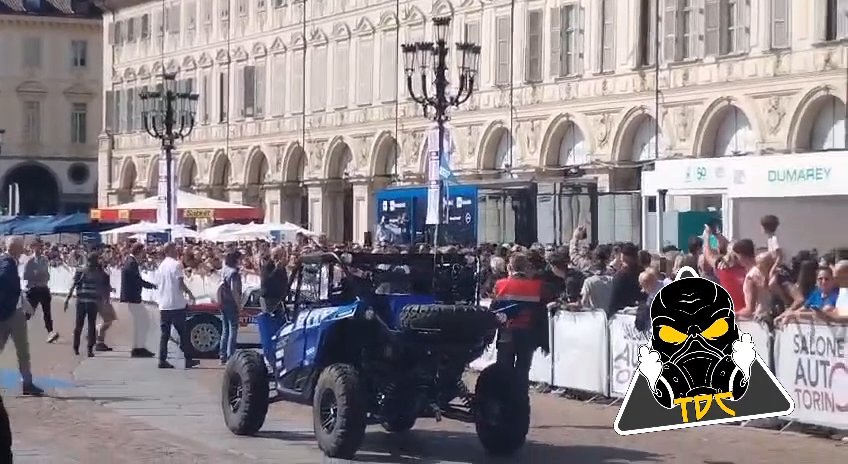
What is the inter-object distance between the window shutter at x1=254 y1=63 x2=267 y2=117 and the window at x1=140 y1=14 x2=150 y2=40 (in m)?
11.5

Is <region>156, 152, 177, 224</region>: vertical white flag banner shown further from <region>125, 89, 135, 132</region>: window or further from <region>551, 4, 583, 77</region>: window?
<region>125, 89, 135, 132</region>: window

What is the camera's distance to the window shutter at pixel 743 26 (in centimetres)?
3672

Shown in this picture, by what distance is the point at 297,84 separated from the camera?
5822 centimetres

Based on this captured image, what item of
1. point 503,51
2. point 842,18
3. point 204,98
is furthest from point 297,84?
point 842,18

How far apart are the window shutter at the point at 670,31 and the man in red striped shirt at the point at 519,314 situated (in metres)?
22.6

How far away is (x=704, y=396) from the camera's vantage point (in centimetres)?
602

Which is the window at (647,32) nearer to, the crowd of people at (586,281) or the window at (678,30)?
the window at (678,30)

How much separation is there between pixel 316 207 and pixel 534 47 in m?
13.9

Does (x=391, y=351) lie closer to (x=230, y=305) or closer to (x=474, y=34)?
(x=230, y=305)

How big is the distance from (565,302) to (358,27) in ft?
115

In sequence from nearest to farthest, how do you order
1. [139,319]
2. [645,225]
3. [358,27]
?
[139,319] < [645,225] < [358,27]

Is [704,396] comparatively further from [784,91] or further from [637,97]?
[637,97]

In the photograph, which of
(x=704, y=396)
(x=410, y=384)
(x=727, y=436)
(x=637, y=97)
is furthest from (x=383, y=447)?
(x=637, y=97)
